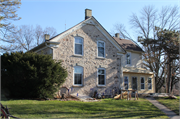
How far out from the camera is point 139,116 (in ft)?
34.3

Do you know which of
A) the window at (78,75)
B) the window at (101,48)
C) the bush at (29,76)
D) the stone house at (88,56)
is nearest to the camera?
the bush at (29,76)

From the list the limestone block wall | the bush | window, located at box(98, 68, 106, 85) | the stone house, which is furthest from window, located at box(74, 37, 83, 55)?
the bush

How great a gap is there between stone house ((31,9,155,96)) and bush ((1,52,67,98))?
254 centimetres

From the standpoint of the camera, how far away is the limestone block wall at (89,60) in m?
17.0

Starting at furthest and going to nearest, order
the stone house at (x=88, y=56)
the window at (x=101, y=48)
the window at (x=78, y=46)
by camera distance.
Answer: the window at (x=101, y=48), the window at (x=78, y=46), the stone house at (x=88, y=56)

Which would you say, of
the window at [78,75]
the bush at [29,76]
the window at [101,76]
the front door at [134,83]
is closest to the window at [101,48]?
the window at [101,76]

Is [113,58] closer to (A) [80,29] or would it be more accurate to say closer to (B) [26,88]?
(A) [80,29]

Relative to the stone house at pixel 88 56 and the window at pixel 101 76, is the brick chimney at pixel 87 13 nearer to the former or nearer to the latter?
the stone house at pixel 88 56

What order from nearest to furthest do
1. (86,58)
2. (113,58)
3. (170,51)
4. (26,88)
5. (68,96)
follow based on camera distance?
(26,88), (68,96), (86,58), (113,58), (170,51)

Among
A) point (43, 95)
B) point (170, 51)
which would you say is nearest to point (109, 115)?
point (43, 95)

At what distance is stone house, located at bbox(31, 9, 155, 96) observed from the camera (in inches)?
670

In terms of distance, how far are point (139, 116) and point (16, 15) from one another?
36.6ft

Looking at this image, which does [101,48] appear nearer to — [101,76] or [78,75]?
[101,76]

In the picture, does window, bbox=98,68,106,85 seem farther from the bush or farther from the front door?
the front door
